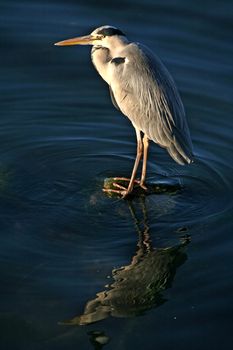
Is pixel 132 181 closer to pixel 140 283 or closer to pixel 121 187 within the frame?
pixel 121 187

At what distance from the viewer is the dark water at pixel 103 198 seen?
5633 millimetres

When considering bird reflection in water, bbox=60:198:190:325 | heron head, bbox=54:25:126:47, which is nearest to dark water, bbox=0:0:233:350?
bird reflection in water, bbox=60:198:190:325

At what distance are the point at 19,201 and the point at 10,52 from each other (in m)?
3.01

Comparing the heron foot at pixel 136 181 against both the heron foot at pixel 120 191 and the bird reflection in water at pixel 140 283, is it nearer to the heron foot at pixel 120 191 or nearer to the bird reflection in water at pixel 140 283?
the heron foot at pixel 120 191

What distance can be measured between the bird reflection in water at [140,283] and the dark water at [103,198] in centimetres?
1

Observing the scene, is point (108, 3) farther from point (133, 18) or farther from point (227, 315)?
point (227, 315)

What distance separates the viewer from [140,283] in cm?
608

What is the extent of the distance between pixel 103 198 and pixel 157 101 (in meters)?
0.98

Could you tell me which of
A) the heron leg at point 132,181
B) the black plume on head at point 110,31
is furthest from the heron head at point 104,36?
the heron leg at point 132,181

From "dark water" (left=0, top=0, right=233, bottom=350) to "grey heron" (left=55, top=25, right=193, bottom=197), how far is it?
413mm

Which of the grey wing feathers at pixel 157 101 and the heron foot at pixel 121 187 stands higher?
the grey wing feathers at pixel 157 101

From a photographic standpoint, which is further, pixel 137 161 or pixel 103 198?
pixel 137 161

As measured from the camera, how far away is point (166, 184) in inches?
293

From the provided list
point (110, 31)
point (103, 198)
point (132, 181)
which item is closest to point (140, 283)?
point (103, 198)
